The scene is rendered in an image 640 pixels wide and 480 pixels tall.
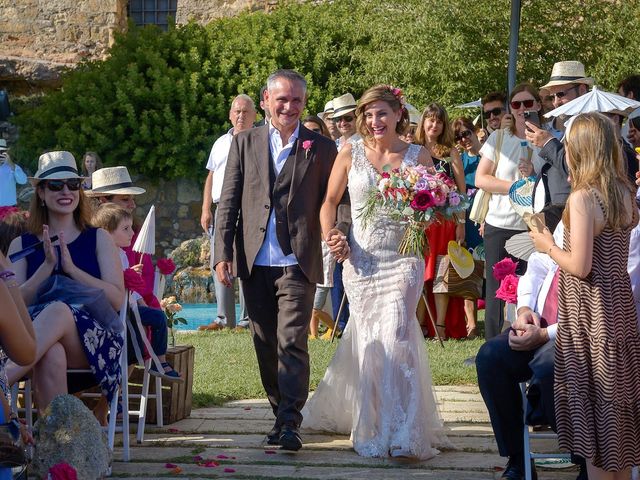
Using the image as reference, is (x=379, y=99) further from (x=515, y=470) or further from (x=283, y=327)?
(x=515, y=470)

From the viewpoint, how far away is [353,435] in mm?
6574

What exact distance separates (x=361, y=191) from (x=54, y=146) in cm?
1270

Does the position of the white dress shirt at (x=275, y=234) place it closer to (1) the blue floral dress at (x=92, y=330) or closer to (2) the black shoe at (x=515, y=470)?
(1) the blue floral dress at (x=92, y=330)

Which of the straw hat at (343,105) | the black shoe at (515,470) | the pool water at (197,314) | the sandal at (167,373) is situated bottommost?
the pool water at (197,314)

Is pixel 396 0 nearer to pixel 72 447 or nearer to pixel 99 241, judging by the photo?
pixel 99 241

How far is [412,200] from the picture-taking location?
21.2 feet

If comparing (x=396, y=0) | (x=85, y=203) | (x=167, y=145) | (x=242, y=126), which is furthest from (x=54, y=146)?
(x=85, y=203)

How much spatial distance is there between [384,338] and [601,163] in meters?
1.98

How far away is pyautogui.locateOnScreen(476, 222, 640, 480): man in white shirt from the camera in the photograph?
17.9 ft

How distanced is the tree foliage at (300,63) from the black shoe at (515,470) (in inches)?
442

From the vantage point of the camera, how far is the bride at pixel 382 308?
6441mm

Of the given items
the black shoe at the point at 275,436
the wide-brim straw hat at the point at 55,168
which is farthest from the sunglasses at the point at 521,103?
the wide-brim straw hat at the point at 55,168

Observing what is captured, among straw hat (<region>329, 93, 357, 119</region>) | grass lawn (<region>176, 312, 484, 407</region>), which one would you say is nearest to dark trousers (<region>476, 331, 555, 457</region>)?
grass lawn (<region>176, 312, 484, 407</region>)

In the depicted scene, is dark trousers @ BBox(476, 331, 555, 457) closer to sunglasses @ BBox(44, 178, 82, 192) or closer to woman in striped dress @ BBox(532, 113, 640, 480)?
woman in striped dress @ BBox(532, 113, 640, 480)
